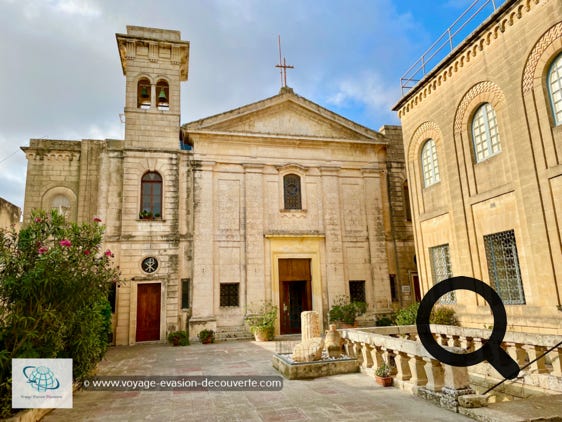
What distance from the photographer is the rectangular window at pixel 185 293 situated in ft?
50.9

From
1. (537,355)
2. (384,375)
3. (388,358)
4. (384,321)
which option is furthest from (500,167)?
(384,321)

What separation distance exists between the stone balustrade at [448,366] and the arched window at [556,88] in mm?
5134

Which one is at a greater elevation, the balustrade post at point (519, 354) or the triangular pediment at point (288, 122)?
the triangular pediment at point (288, 122)

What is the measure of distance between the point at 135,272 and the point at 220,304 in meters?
3.63

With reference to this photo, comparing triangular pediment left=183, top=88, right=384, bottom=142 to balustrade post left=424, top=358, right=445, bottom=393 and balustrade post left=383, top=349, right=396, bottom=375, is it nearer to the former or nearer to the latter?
balustrade post left=383, top=349, right=396, bottom=375

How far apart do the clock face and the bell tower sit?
15.9 ft

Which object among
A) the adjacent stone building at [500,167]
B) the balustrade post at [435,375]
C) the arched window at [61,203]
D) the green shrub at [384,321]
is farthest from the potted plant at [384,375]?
the arched window at [61,203]

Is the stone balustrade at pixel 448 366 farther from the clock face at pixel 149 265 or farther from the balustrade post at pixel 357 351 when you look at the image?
the clock face at pixel 149 265

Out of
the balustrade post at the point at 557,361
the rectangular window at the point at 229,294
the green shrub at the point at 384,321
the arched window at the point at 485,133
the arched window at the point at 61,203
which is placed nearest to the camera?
the balustrade post at the point at 557,361

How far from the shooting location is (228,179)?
17188mm

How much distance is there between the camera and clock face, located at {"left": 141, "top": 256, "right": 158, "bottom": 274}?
50.9 feet

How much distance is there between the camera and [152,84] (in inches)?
687

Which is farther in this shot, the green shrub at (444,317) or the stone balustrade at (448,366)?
the green shrub at (444,317)

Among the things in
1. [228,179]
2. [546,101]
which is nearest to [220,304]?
[228,179]
